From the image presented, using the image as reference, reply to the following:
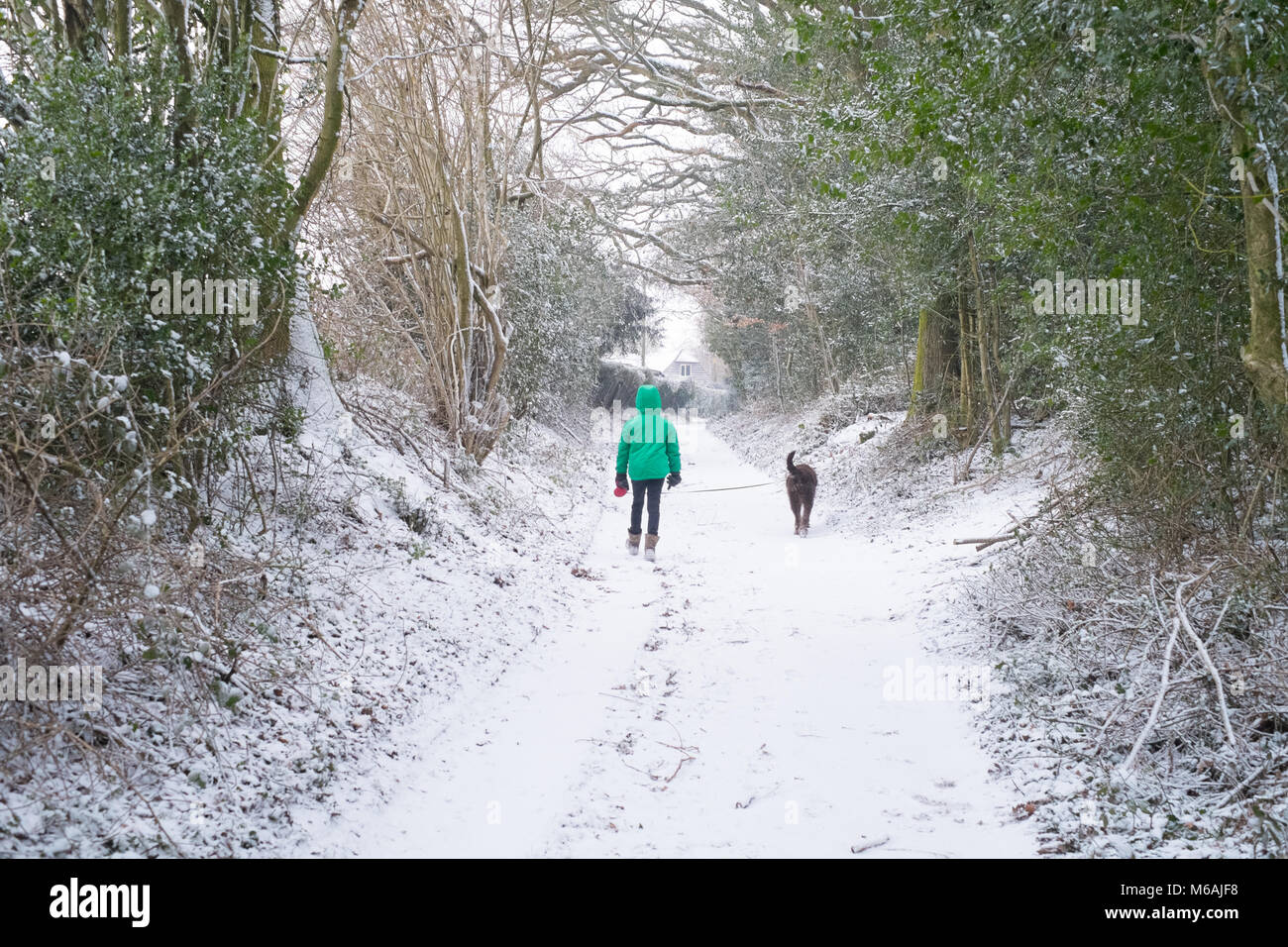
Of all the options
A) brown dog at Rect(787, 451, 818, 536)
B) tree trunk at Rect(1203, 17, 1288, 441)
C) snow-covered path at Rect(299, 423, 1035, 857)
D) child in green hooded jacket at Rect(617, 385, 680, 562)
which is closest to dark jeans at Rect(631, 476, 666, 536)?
child in green hooded jacket at Rect(617, 385, 680, 562)

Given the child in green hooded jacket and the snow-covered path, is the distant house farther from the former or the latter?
the snow-covered path

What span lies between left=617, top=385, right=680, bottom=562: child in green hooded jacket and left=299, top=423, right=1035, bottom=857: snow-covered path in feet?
6.19

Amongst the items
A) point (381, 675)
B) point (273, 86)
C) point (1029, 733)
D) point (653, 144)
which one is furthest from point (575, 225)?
point (1029, 733)

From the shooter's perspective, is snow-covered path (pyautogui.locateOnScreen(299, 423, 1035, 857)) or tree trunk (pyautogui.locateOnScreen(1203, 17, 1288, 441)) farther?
tree trunk (pyautogui.locateOnScreen(1203, 17, 1288, 441))

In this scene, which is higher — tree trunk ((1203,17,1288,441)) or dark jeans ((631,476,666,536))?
tree trunk ((1203,17,1288,441))

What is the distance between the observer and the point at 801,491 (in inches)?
397

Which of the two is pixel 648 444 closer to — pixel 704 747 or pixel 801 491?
pixel 801 491

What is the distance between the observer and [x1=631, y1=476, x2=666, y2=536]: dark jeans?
8969mm

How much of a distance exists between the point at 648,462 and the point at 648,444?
248 millimetres

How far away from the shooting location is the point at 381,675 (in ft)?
15.2

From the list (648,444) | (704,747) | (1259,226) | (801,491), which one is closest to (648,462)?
(648,444)

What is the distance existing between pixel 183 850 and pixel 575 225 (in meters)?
14.0

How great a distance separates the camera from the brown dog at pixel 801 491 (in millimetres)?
10086

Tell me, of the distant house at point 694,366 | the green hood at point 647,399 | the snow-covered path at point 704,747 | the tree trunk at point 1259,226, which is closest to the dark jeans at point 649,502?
the green hood at point 647,399
